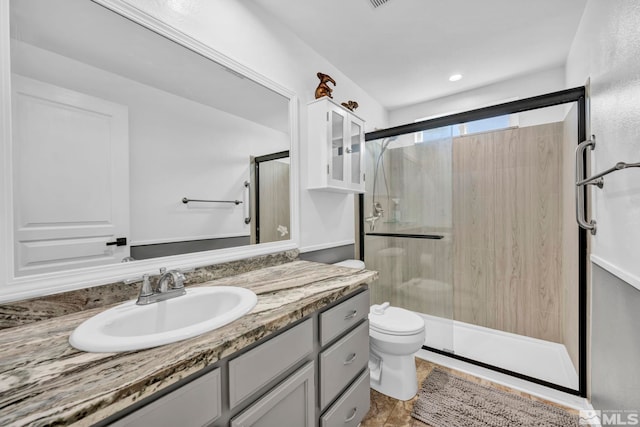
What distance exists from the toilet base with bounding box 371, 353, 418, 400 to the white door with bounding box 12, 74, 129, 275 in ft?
5.29

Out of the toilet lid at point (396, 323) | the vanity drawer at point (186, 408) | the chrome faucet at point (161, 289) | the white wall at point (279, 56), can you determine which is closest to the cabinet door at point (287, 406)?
the vanity drawer at point (186, 408)

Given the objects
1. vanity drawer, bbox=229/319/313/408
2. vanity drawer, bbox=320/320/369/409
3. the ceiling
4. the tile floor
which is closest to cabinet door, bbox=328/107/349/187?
the ceiling

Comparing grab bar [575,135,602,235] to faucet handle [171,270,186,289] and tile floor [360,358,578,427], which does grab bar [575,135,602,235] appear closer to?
tile floor [360,358,578,427]

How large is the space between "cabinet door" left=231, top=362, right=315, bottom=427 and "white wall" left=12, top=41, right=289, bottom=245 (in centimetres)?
78

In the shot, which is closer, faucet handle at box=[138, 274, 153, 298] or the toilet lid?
faucet handle at box=[138, 274, 153, 298]

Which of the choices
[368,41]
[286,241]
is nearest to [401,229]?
[286,241]

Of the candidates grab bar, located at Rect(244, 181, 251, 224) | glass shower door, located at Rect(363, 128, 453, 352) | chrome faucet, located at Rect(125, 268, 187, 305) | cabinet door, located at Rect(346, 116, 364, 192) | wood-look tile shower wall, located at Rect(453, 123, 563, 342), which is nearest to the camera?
chrome faucet, located at Rect(125, 268, 187, 305)

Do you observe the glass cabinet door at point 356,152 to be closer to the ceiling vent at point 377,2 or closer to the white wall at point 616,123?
the ceiling vent at point 377,2

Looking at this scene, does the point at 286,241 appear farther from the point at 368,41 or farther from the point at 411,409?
the point at 368,41

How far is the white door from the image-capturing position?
84cm

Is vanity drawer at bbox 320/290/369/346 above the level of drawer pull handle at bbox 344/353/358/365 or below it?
above

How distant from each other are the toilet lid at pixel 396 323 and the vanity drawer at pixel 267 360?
2.63 ft

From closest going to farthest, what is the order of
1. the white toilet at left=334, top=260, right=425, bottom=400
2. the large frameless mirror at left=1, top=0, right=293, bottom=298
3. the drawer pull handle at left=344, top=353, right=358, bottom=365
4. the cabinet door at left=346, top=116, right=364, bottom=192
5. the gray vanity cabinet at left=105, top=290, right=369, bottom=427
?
the gray vanity cabinet at left=105, top=290, right=369, bottom=427, the large frameless mirror at left=1, top=0, right=293, bottom=298, the drawer pull handle at left=344, top=353, right=358, bottom=365, the white toilet at left=334, top=260, right=425, bottom=400, the cabinet door at left=346, top=116, right=364, bottom=192

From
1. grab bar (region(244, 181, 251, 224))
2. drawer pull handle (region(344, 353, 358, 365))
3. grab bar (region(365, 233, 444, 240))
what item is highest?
grab bar (region(244, 181, 251, 224))
